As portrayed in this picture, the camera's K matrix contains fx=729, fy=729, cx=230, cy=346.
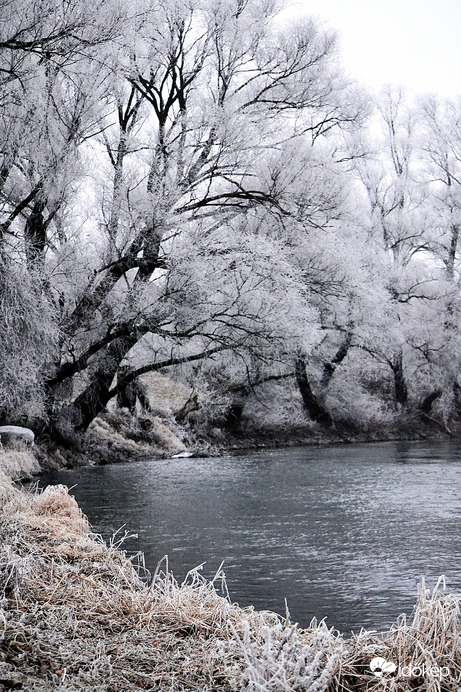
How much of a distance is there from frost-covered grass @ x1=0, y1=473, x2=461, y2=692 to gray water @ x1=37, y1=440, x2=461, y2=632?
5.28 ft

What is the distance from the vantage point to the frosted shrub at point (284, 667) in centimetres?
299

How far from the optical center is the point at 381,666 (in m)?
3.27

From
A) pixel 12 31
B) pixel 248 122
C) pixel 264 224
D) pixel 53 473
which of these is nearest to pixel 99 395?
pixel 53 473

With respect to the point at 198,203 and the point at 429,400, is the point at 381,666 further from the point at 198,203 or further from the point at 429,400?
the point at 429,400

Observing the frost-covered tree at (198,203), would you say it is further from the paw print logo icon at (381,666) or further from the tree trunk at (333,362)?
the paw print logo icon at (381,666)

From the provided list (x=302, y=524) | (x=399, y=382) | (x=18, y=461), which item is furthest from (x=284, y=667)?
(x=399, y=382)

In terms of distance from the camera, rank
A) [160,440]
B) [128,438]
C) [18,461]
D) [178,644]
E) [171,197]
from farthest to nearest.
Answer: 1. [160,440]
2. [128,438]
3. [171,197]
4. [18,461]
5. [178,644]

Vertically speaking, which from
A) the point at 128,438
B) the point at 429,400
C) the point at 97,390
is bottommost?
the point at 128,438

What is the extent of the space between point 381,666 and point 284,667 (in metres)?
0.45

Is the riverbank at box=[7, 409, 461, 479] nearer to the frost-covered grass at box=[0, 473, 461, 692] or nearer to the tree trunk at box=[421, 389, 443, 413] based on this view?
the tree trunk at box=[421, 389, 443, 413]

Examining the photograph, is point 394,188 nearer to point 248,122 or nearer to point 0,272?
point 248,122

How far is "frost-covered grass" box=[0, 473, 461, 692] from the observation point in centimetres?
314

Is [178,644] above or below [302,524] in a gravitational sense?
above

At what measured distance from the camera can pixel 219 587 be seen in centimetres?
645
